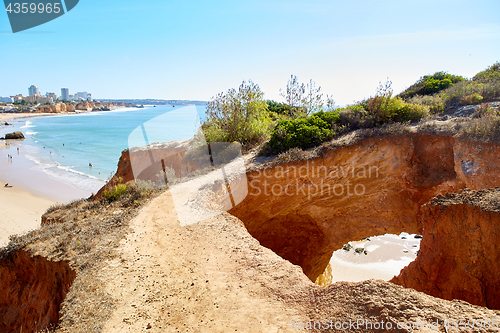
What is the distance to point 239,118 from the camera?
14594 mm

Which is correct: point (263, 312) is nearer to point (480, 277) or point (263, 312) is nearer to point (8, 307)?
point (480, 277)

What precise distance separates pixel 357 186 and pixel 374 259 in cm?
1056

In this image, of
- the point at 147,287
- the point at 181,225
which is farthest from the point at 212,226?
the point at 147,287

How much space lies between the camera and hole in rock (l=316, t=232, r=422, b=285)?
16.5m

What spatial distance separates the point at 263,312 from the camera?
409 centimetres

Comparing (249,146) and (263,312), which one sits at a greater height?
(249,146)

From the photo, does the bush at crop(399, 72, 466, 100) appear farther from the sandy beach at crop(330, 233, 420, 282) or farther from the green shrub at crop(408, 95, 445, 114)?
the sandy beach at crop(330, 233, 420, 282)

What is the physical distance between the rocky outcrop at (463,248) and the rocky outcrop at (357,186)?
293 cm

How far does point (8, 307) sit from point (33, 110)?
502 ft

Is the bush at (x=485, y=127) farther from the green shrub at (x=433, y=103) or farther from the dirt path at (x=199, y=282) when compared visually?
the dirt path at (x=199, y=282)

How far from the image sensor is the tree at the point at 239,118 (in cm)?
1438

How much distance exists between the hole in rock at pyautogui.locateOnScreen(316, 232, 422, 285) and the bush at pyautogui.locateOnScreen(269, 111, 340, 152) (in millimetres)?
7518

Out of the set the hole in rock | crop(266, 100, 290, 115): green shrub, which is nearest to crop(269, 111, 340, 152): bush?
the hole in rock

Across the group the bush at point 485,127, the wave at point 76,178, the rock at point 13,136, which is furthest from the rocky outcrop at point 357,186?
the rock at point 13,136
